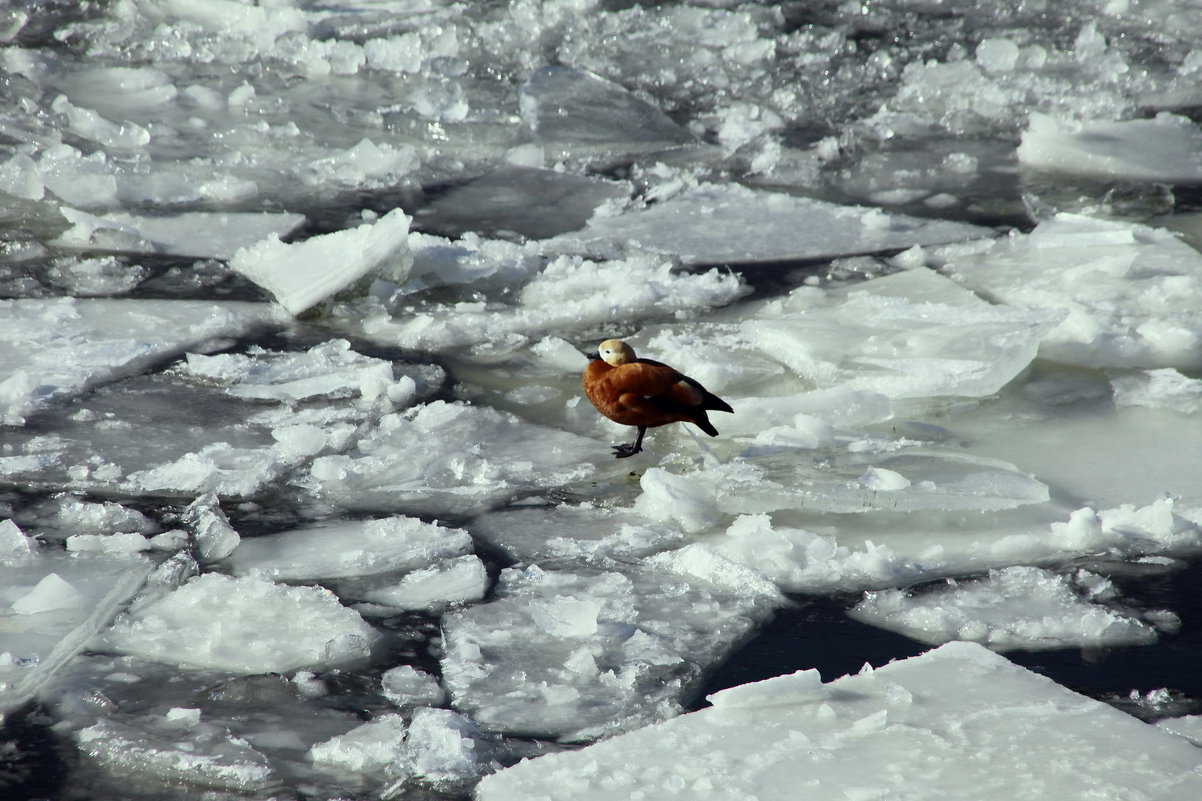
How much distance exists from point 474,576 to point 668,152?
2.74 meters

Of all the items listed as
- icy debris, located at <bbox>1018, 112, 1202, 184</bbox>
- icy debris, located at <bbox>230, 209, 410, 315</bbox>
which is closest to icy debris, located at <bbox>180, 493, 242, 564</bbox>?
icy debris, located at <bbox>230, 209, 410, 315</bbox>

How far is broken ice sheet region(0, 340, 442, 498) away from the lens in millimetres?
2334

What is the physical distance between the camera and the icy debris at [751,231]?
3582mm

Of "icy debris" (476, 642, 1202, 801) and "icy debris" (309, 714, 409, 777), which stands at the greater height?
"icy debris" (476, 642, 1202, 801)

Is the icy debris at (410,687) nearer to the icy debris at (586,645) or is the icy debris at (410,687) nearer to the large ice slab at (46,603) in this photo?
the icy debris at (586,645)

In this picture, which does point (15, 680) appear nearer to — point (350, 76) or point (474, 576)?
point (474, 576)

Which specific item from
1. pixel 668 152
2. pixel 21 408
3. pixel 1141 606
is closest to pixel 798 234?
pixel 668 152

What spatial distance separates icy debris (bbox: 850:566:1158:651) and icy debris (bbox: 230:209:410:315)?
1694 mm

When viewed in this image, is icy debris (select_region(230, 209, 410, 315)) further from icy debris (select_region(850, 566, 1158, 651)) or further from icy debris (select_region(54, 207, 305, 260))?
icy debris (select_region(850, 566, 1158, 651))

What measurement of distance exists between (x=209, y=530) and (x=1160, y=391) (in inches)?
77.9

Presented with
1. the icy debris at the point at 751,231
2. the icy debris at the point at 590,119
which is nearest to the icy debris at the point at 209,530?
the icy debris at the point at 751,231

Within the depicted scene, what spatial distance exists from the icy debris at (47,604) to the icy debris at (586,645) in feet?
1.73

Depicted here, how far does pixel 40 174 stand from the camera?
3.85 meters

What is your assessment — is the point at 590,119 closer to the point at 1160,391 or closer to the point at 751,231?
the point at 751,231
